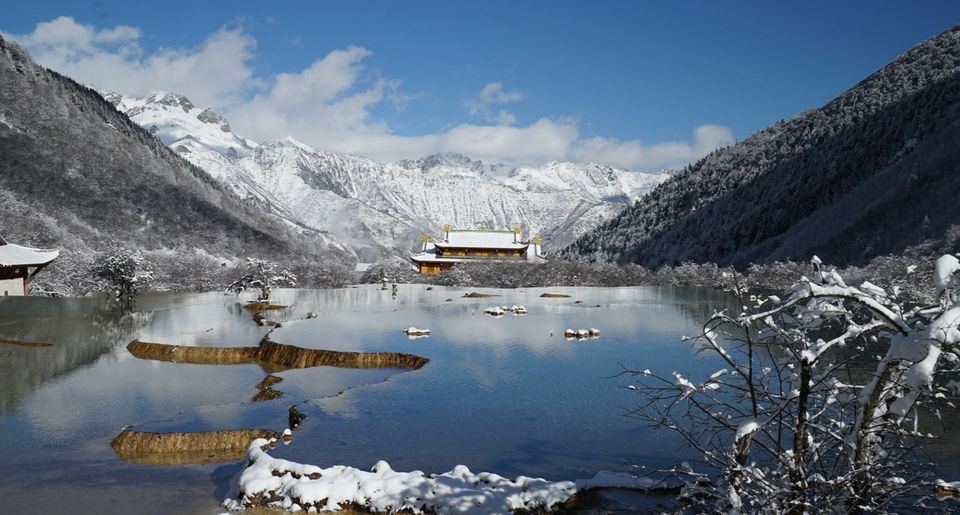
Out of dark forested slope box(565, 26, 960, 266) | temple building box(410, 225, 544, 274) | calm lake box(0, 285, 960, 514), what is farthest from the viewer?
temple building box(410, 225, 544, 274)

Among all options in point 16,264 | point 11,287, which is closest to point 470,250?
point 11,287

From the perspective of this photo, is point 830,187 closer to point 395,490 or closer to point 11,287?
point 11,287

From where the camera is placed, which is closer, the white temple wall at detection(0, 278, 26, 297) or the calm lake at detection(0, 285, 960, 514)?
the calm lake at detection(0, 285, 960, 514)

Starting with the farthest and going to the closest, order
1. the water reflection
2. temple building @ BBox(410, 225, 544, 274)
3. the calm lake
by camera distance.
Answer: temple building @ BBox(410, 225, 544, 274), the water reflection, the calm lake

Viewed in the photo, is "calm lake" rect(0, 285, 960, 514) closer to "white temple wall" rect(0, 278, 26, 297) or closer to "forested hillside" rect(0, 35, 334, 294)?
"white temple wall" rect(0, 278, 26, 297)

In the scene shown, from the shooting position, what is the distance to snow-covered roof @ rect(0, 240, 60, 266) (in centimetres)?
4562

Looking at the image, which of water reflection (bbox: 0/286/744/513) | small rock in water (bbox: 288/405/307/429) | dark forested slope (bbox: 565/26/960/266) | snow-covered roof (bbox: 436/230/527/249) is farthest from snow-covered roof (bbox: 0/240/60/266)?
dark forested slope (bbox: 565/26/960/266)

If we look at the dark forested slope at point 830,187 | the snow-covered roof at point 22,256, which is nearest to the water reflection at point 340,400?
the snow-covered roof at point 22,256

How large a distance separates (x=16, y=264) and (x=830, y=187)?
125 meters

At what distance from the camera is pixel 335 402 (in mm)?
22609

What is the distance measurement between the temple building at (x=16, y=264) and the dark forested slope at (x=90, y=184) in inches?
2048

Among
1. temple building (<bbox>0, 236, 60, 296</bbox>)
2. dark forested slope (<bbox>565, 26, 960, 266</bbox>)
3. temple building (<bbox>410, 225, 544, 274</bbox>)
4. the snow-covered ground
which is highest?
dark forested slope (<bbox>565, 26, 960, 266</bbox>)

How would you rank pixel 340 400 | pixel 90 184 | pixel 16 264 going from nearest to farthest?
pixel 340 400, pixel 16 264, pixel 90 184

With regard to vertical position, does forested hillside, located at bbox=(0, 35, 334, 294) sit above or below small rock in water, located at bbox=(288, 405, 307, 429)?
above
